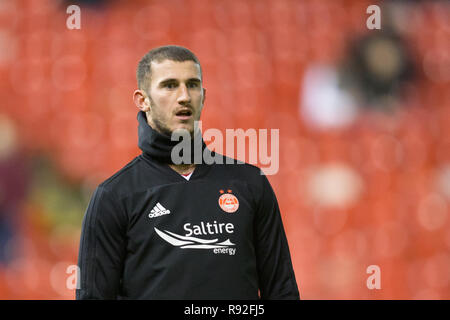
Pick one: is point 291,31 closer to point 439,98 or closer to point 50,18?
point 439,98

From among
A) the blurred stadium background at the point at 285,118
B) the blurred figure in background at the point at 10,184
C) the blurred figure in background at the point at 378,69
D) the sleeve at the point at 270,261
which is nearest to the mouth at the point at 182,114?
the sleeve at the point at 270,261

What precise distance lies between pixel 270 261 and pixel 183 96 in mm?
A: 364

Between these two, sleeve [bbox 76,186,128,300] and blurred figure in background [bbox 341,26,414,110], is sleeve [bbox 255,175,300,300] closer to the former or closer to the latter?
sleeve [bbox 76,186,128,300]

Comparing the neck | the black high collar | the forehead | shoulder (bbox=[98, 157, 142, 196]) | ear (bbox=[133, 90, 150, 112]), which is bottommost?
shoulder (bbox=[98, 157, 142, 196])

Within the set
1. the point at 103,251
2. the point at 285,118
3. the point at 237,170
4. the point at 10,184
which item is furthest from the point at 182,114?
the point at 10,184

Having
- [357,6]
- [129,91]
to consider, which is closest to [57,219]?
[129,91]

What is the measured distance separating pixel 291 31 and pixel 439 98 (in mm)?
1066

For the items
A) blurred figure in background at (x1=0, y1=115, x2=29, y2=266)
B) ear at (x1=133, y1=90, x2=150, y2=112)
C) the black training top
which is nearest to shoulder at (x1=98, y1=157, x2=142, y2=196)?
the black training top

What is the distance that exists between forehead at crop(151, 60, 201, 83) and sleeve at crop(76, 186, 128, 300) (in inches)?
9.7

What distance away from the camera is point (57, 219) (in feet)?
11.1

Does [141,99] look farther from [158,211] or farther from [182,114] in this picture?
[158,211]

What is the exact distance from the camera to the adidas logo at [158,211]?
1059mm

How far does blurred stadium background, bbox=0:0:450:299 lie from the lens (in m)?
3.35

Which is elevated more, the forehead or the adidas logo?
the forehead
